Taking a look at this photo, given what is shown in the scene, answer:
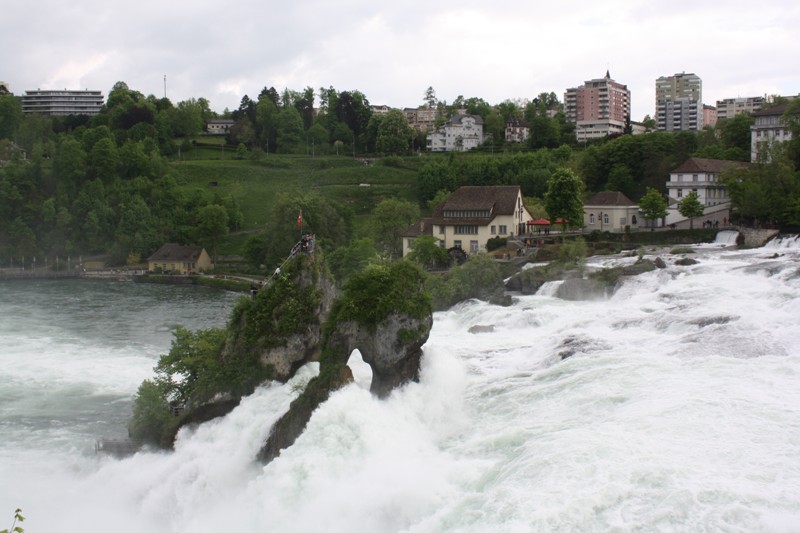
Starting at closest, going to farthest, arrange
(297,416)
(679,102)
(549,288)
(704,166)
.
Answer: (297,416) → (549,288) → (704,166) → (679,102)

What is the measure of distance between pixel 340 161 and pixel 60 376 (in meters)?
91.8

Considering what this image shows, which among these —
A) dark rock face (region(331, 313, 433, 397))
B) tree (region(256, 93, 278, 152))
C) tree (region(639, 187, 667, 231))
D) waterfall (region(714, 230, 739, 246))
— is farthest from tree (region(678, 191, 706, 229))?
tree (region(256, 93, 278, 152))

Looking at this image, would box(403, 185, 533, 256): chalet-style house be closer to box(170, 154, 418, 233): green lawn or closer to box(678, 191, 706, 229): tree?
Result: box(678, 191, 706, 229): tree

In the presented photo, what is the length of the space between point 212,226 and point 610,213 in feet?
150

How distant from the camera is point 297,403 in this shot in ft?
74.9

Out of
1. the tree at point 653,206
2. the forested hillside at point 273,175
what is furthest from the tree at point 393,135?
the tree at point 653,206

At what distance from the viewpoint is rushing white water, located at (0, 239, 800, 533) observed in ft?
57.1

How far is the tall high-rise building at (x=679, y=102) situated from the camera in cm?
17075

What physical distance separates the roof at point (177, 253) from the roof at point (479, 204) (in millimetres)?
35136

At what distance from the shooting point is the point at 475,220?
62594 millimetres

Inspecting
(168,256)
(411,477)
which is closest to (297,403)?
(411,477)

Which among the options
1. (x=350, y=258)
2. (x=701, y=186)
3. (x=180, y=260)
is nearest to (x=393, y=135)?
(x=180, y=260)

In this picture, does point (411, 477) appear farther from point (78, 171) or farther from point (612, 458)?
point (78, 171)

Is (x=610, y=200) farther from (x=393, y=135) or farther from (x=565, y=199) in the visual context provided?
(x=393, y=135)
